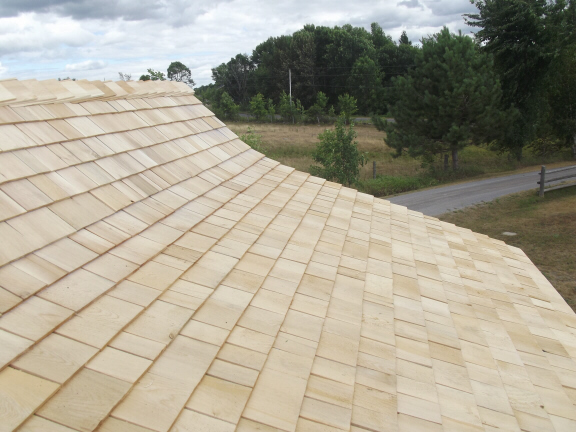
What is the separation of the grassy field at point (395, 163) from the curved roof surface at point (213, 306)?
69.7 feet

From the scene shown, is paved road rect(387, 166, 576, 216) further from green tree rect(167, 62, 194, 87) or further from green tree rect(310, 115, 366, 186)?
green tree rect(167, 62, 194, 87)

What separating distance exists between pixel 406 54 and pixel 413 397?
225ft

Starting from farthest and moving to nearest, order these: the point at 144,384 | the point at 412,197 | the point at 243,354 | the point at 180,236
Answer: the point at 412,197, the point at 180,236, the point at 243,354, the point at 144,384

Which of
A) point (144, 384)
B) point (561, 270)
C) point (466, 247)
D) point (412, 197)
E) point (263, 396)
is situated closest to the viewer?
point (144, 384)

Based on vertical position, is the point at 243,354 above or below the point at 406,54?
below

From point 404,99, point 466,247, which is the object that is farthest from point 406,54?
point 466,247

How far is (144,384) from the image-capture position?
225 cm

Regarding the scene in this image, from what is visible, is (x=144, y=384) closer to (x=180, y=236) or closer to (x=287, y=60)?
(x=180, y=236)

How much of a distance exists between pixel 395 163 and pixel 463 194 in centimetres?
981

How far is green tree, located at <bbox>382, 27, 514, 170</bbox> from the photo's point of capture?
25.7m

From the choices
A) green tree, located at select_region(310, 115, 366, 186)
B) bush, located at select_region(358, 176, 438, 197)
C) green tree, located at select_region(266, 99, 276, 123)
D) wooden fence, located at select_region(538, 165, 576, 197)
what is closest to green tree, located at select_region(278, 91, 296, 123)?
green tree, located at select_region(266, 99, 276, 123)

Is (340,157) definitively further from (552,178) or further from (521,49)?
(521,49)

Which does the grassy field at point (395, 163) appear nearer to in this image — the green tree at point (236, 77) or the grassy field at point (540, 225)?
the grassy field at point (540, 225)

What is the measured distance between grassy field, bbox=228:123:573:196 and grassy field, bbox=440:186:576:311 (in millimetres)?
5848
